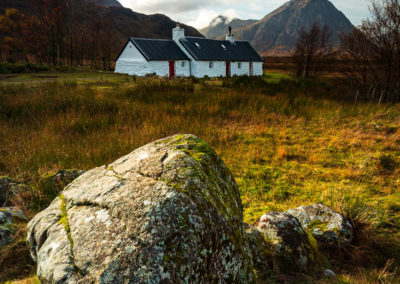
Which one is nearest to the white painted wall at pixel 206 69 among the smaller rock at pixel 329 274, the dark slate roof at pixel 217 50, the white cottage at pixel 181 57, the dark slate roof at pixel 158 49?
the white cottage at pixel 181 57

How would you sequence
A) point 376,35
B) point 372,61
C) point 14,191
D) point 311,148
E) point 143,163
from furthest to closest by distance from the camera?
point 372,61 → point 376,35 → point 311,148 → point 14,191 → point 143,163

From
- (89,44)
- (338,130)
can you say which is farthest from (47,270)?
(89,44)

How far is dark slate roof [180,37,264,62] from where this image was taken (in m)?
31.4

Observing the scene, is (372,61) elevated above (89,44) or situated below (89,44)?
below

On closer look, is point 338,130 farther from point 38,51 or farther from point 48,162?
point 38,51

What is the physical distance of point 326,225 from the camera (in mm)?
3438

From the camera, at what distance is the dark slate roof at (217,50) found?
31433 mm

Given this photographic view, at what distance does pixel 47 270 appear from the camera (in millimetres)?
1547

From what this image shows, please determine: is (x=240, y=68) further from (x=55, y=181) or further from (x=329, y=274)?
(x=329, y=274)

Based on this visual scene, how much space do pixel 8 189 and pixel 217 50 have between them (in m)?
33.2

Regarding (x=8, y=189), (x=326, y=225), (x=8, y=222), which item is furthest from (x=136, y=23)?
(x=326, y=225)

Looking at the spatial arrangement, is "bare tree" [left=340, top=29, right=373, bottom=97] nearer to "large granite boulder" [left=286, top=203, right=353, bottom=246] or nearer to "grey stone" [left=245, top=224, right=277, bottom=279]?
"large granite boulder" [left=286, top=203, right=353, bottom=246]

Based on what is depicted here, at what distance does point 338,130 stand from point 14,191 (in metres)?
9.07

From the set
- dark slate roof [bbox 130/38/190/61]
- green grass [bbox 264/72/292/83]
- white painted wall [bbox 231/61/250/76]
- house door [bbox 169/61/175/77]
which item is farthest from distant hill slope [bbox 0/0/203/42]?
green grass [bbox 264/72/292/83]
